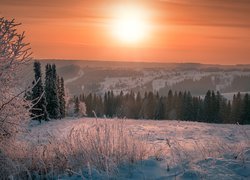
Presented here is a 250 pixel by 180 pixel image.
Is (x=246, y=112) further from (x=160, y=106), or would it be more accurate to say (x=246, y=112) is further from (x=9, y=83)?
(x=9, y=83)

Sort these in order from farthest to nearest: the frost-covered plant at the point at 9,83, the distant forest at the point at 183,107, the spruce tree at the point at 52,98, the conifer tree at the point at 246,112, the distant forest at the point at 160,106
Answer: the distant forest at the point at 183,107
the conifer tree at the point at 246,112
the distant forest at the point at 160,106
the spruce tree at the point at 52,98
the frost-covered plant at the point at 9,83

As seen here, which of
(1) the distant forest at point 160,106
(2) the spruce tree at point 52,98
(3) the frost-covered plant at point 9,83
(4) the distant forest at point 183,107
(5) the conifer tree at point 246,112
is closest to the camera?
(3) the frost-covered plant at point 9,83

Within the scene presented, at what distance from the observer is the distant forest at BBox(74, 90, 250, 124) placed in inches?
2889

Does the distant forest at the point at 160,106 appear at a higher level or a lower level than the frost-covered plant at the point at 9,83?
lower

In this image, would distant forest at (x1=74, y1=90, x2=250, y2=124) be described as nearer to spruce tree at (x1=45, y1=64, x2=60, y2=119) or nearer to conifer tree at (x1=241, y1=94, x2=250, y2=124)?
conifer tree at (x1=241, y1=94, x2=250, y2=124)

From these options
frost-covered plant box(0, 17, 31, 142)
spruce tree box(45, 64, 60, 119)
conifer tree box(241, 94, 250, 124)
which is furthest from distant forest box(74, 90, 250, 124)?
frost-covered plant box(0, 17, 31, 142)

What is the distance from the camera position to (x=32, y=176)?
743 centimetres

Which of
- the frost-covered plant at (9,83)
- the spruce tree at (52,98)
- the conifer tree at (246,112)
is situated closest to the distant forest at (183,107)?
the conifer tree at (246,112)

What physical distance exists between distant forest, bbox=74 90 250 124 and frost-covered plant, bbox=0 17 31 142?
187 ft

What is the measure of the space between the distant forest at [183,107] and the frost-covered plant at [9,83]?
5693 cm

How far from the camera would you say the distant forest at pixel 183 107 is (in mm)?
73375

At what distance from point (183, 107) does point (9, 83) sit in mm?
73462

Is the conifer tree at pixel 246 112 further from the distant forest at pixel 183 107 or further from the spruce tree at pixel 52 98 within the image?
the spruce tree at pixel 52 98

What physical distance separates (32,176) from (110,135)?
1.83 m
